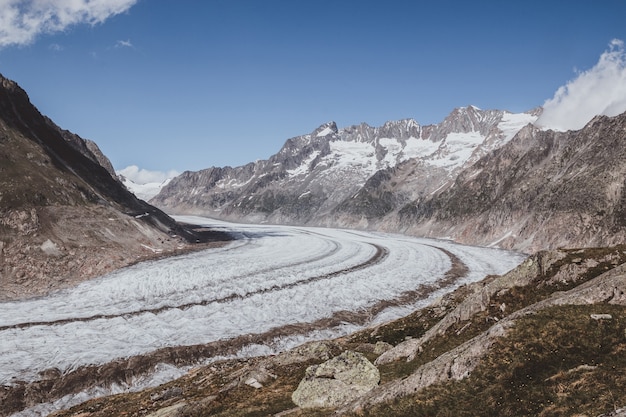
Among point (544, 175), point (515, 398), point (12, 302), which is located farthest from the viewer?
point (544, 175)

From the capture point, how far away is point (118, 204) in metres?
83.6

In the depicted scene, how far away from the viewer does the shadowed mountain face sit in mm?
51688

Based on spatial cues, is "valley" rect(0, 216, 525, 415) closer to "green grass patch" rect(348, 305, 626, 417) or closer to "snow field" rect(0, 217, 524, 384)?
"snow field" rect(0, 217, 524, 384)

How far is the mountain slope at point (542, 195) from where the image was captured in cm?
8169

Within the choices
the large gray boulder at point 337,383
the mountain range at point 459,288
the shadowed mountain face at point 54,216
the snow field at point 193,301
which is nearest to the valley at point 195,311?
the snow field at point 193,301

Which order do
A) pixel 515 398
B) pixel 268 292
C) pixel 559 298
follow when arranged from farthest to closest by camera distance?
pixel 268 292, pixel 559 298, pixel 515 398

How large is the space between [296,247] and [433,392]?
76136 millimetres

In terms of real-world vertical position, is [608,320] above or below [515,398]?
above

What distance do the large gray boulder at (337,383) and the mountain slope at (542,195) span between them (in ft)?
246

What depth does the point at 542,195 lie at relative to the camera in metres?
103

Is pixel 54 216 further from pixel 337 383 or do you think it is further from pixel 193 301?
pixel 337 383

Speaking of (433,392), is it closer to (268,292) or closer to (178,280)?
(268,292)

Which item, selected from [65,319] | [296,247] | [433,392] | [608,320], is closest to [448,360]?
[433,392]

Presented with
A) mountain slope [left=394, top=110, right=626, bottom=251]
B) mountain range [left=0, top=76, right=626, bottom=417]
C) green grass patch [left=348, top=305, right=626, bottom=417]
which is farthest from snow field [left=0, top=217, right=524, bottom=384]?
green grass patch [left=348, top=305, right=626, bottom=417]
